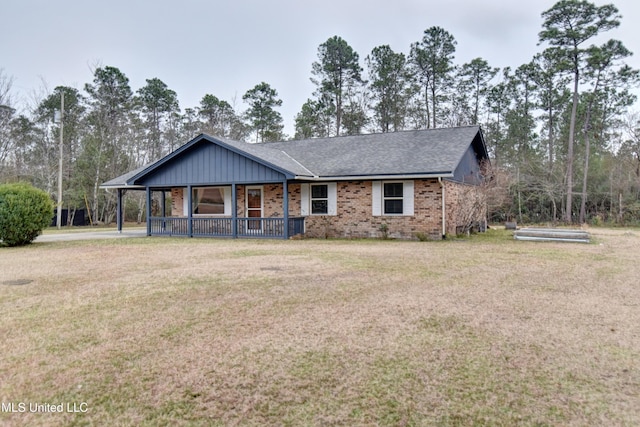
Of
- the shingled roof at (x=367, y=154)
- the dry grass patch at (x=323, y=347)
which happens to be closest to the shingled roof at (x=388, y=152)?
the shingled roof at (x=367, y=154)

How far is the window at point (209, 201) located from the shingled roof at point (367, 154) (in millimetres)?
2302

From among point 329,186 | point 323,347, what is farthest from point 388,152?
point 323,347

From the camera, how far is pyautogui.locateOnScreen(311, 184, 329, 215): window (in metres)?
16.8

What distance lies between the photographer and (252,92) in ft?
116

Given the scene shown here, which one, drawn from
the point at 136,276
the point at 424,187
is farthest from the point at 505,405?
the point at 424,187

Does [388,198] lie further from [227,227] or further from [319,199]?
[227,227]

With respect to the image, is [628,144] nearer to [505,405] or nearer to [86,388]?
[505,405]

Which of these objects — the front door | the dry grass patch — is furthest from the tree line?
the dry grass patch

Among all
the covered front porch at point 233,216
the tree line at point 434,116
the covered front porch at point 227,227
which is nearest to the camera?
the covered front porch at point 227,227

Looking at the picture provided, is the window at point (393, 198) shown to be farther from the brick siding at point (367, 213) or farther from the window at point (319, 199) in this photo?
the window at point (319, 199)

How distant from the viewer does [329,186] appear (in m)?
16.6
